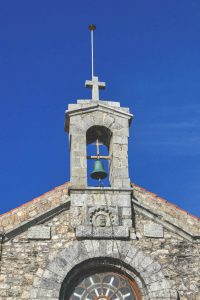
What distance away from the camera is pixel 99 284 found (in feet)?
50.5

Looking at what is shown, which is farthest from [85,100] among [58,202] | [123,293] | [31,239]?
[123,293]

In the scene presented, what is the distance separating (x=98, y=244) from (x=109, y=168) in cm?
245

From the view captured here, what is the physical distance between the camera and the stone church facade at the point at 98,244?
595 inches

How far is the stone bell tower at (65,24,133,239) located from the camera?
15828 millimetres

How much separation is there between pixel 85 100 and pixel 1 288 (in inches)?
214

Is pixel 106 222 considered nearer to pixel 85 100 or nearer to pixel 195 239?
pixel 195 239

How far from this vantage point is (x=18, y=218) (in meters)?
15.9

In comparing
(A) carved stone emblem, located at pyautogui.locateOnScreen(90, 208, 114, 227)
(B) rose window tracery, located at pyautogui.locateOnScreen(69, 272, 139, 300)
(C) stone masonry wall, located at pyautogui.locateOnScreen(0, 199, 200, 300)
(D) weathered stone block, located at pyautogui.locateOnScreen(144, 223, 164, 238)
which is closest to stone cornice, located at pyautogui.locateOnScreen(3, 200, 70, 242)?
(C) stone masonry wall, located at pyautogui.locateOnScreen(0, 199, 200, 300)

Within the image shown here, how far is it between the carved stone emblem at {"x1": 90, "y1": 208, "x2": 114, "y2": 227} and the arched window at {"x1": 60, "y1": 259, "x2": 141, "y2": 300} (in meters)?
0.89

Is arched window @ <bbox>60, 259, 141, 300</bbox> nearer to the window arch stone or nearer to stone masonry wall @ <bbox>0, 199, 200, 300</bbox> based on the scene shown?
the window arch stone

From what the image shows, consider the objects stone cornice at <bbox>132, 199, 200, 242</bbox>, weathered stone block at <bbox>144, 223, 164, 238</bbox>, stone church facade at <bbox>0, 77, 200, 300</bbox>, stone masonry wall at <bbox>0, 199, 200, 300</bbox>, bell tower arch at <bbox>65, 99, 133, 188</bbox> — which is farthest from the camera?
bell tower arch at <bbox>65, 99, 133, 188</bbox>

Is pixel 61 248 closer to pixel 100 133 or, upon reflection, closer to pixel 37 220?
pixel 37 220

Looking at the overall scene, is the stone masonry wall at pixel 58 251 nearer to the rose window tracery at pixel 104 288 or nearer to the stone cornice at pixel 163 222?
the stone cornice at pixel 163 222

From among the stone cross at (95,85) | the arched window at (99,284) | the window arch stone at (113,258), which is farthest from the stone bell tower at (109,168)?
→ the arched window at (99,284)
